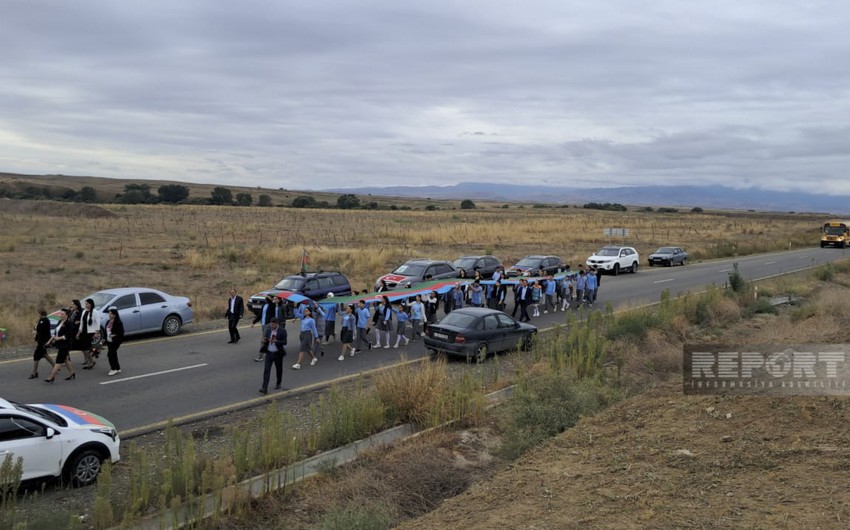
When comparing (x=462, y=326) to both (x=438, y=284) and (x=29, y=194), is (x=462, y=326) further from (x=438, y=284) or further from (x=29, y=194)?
(x=29, y=194)

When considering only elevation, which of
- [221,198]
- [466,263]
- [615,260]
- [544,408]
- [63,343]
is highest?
[221,198]

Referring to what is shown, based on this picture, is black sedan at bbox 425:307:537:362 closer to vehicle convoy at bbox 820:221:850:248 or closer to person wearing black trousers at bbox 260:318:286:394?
person wearing black trousers at bbox 260:318:286:394

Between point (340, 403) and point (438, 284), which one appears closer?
point (340, 403)

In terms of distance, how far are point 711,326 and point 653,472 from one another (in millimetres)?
13444

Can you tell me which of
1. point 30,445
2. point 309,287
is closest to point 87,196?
point 309,287

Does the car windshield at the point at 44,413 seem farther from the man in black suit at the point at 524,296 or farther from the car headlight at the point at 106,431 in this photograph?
the man in black suit at the point at 524,296

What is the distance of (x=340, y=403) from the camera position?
410 inches

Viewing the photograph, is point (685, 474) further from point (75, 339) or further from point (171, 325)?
point (171, 325)

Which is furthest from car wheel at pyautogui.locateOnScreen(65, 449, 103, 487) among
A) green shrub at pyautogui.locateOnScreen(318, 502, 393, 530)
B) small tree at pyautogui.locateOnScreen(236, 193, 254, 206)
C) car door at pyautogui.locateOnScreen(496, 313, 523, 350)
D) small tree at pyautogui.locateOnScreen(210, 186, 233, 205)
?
small tree at pyautogui.locateOnScreen(236, 193, 254, 206)

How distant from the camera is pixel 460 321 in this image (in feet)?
53.5

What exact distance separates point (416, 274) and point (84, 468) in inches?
664

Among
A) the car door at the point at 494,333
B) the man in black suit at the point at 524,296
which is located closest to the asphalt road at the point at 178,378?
the man in black suit at the point at 524,296

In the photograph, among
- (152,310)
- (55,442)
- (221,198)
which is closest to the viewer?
(55,442)

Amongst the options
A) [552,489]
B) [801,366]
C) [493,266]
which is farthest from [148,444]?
[493,266]
